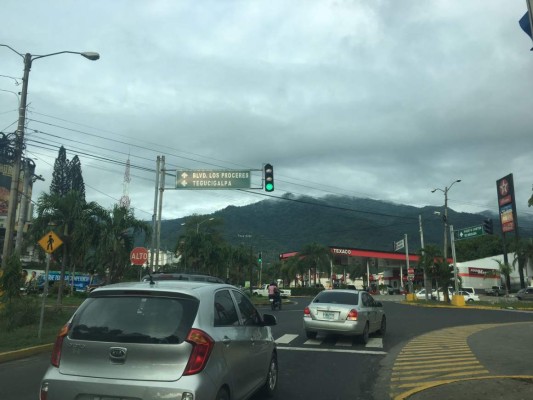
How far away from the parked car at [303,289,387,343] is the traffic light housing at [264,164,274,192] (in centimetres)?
726

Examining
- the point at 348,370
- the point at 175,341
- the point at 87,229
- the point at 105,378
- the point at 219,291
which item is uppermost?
the point at 87,229

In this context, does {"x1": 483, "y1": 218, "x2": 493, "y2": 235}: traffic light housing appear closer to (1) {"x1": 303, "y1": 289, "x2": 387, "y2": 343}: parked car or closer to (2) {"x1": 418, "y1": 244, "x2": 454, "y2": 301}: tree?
(2) {"x1": 418, "y1": 244, "x2": 454, "y2": 301}: tree

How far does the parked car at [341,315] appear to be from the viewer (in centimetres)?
1344

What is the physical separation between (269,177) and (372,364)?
11889 mm

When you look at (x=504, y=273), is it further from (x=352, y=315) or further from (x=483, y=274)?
(x=352, y=315)

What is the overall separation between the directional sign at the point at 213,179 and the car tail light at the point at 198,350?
1833cm

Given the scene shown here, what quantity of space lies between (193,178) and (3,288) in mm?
10245

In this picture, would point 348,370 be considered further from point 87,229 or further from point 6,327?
point 87,229

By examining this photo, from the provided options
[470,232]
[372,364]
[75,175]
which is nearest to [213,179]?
[372,364]

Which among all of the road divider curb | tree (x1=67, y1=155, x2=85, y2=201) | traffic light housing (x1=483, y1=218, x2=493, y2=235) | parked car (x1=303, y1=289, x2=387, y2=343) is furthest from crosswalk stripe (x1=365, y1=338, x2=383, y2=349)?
tree (x1=67, y1=155, x2=85, y2=201)

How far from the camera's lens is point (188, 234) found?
44.8 metres

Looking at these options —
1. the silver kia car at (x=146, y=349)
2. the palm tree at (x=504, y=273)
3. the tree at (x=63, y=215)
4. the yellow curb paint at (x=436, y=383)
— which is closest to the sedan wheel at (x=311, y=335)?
the yellow curb paint at (x=436, y=383)

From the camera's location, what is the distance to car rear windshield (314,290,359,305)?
46.4 feet

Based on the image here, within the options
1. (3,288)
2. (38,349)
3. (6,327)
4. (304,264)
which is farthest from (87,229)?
(304,264)
